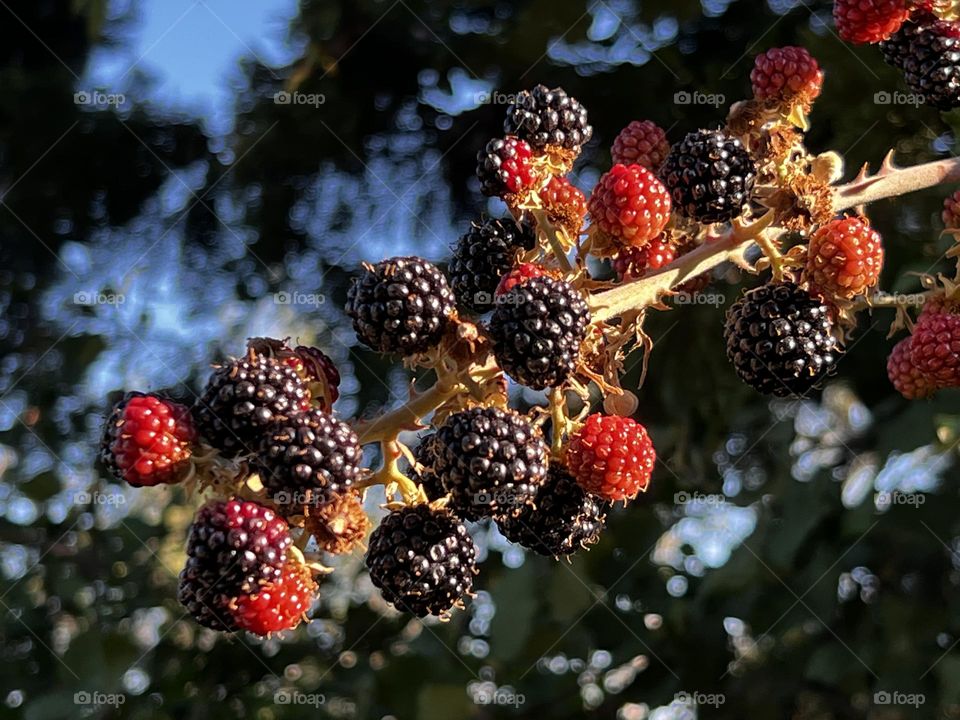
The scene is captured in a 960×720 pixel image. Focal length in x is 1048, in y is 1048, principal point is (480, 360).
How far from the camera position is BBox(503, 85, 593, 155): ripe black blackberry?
Result: 0.97 meters

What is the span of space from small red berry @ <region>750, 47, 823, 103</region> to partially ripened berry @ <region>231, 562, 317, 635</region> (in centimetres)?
62

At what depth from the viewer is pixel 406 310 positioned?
78cm

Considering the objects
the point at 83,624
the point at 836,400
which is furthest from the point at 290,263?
the point at 836,400

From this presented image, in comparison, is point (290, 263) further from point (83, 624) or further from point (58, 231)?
point (83, 624)

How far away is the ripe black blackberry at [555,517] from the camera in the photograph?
2.92ft

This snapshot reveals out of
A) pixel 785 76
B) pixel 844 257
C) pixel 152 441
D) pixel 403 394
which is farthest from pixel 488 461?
pixel 403 394

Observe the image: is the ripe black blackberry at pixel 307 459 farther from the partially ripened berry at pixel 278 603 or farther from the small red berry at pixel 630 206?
the small red berry at pixel 630 206

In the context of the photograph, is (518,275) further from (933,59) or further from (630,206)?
(933,59)

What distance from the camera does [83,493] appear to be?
2529 mm

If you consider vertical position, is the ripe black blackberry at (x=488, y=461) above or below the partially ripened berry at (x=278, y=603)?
above

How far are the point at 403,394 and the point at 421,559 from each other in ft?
5.25

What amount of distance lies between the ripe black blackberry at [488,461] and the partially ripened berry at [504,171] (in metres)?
0.22

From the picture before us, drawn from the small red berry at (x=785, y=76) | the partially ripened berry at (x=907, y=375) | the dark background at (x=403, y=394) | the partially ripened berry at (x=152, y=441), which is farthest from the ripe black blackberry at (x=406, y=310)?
the dark background at (x=403, y=394)

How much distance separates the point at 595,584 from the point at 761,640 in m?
0.33
